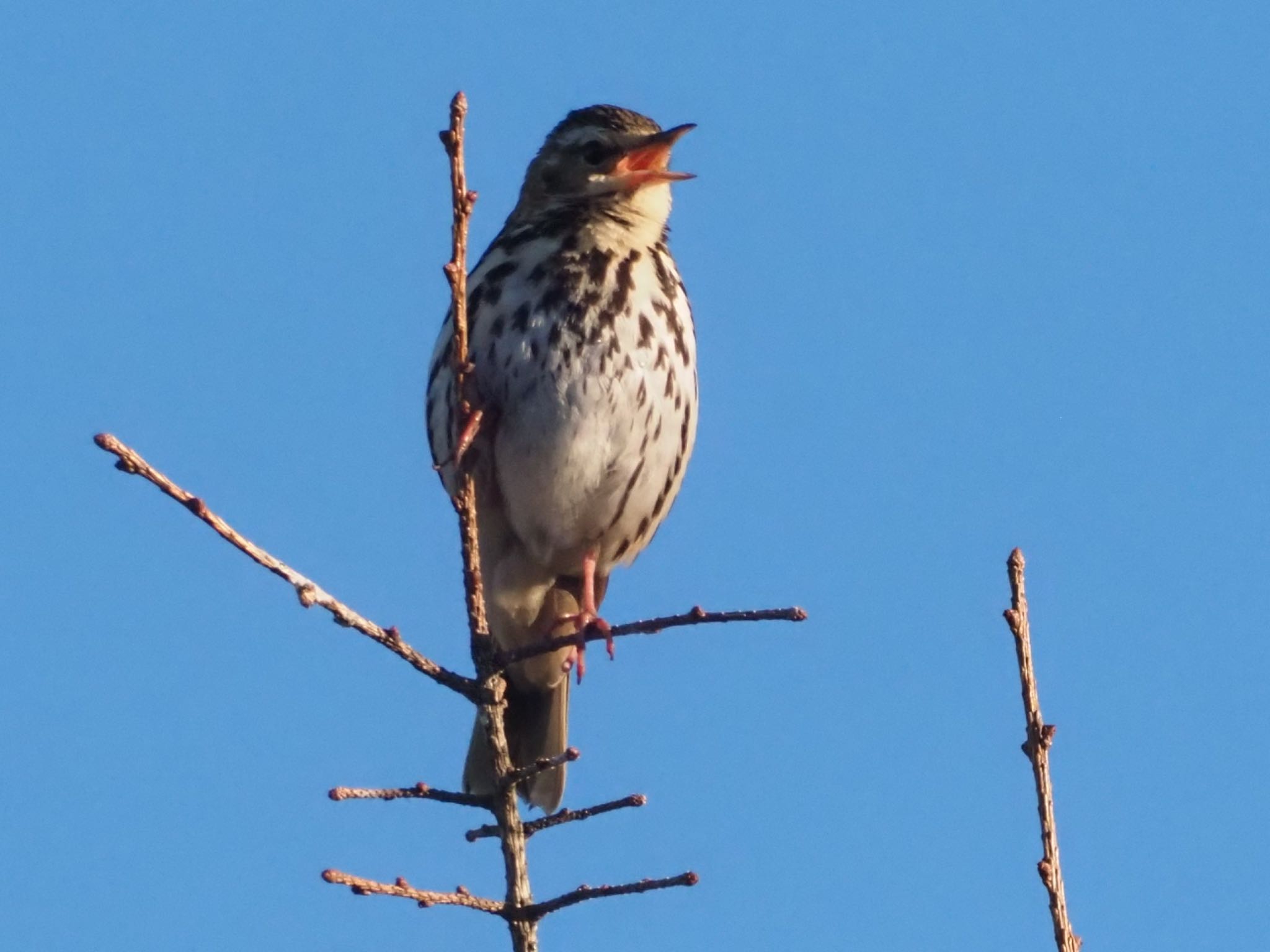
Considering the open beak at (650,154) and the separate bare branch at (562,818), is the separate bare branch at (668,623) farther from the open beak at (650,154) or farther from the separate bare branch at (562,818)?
the open beak at (650,154)

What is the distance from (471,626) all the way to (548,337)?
2.23m

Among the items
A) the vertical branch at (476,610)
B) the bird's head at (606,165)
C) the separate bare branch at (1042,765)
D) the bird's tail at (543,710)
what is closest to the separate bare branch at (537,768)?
the vertical branch at (476,610)

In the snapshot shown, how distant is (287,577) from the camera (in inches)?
167

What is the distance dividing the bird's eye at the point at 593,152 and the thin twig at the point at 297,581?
12.4 feet

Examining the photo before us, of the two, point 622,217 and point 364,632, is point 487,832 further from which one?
point 622,217

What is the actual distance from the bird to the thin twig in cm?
162

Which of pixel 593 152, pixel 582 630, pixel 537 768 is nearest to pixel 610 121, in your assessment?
pixel 593 152

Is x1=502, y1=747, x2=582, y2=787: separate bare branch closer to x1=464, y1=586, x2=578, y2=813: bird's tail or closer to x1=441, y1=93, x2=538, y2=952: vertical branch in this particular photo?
x1=441, y1=93, x2=538, y2=952: vertical branch

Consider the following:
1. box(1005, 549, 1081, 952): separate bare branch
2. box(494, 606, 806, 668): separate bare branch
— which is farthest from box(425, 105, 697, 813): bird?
box(1005, 549, 1081, 952): separate bare branch

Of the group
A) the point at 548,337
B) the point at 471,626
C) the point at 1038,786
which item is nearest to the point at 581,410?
the point at 548,337

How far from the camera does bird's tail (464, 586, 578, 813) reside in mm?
7629

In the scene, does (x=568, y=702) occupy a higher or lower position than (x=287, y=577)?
higher

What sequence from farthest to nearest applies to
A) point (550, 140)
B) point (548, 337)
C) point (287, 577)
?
1. point (550, 140)
2. point (548, 337)
3. point (287, 577)

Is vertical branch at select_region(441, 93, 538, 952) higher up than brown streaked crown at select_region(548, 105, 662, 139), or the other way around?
brown streaked crown at select_region(548, 105, 662, 139)
